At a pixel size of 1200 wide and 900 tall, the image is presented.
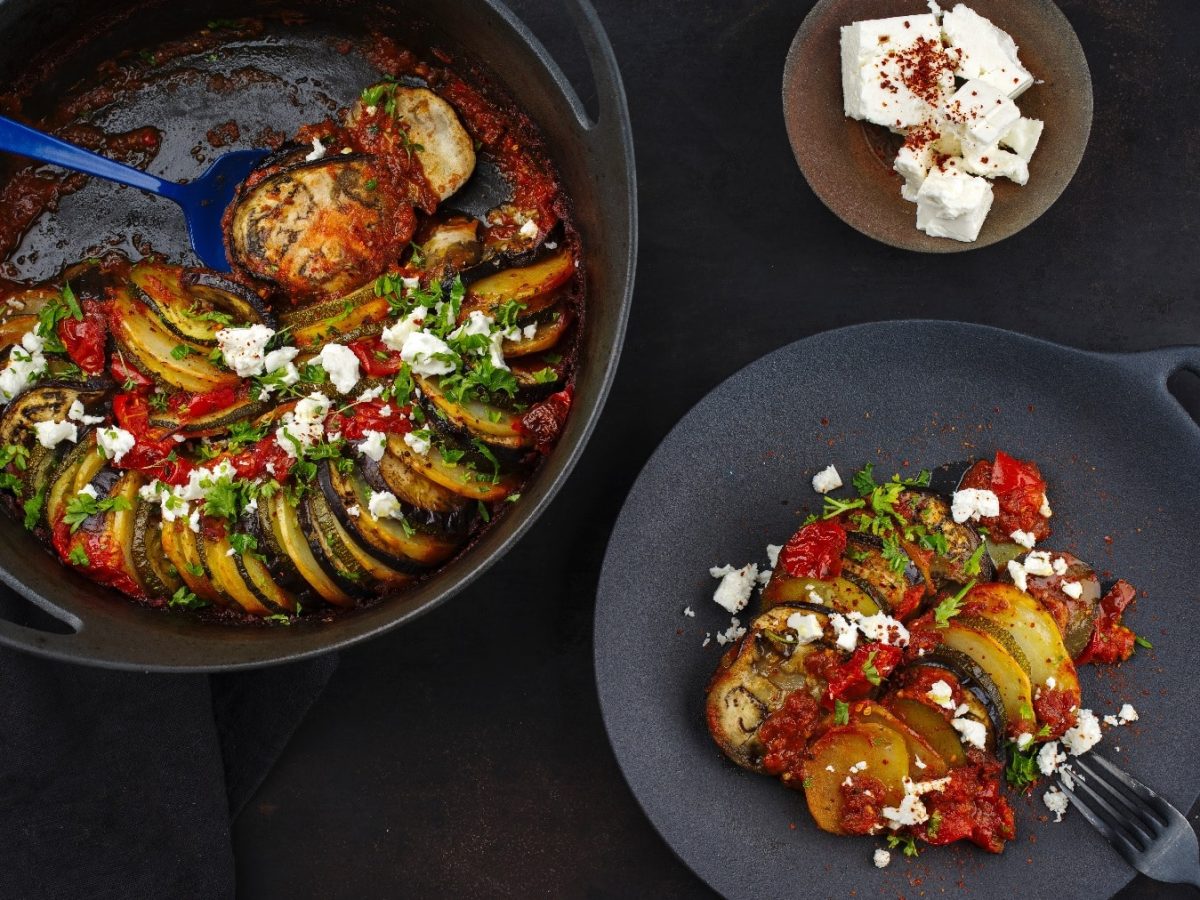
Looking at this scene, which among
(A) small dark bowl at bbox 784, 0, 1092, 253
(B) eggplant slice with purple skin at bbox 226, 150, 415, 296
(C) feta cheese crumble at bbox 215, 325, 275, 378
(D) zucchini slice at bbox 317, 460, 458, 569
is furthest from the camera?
(A) small dark bowl at bbox 784, 0, 1092, 253

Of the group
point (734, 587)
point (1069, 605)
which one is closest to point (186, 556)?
point (734, 587)

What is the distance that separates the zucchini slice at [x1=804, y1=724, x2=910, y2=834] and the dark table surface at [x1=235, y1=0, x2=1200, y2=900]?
791 millimetres

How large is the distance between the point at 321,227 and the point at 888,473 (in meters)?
2.00

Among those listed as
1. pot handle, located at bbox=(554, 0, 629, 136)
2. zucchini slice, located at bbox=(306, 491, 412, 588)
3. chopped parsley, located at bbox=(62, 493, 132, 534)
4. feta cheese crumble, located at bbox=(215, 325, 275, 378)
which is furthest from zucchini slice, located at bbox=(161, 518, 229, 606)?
pot handle, located at bbox=(554, 0, 629, 136)

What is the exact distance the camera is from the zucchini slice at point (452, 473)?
2.87m

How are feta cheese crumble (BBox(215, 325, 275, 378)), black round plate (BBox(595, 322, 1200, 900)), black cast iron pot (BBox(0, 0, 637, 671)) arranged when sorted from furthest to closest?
black round plate (BBox(595, 322, 1200, 900)), feta cheese crumble (BBox(215, 325, 275, 378)), black cast iron pot (BBox(0, 0, 637, 671))

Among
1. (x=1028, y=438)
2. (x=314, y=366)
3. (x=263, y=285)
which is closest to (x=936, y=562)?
(x=1028, y=438)

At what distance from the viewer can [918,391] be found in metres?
3.42

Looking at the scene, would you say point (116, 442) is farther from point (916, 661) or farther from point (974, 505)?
point (974, 505)

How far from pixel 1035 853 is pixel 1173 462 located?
1.37 metres

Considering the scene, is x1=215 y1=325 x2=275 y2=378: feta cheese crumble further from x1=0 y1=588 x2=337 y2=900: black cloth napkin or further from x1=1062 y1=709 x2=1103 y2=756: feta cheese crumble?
x1=1062 y1=709 x2=1103 y2=756: feta cheese crumble

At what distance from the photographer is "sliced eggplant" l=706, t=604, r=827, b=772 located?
10.1 feet

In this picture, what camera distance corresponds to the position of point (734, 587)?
10.9 ft

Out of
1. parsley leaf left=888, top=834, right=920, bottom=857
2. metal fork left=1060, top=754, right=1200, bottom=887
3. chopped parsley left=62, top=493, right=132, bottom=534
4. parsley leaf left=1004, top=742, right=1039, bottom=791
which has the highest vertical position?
chopped parsley left=62, top=493, right=132, bottom=534
